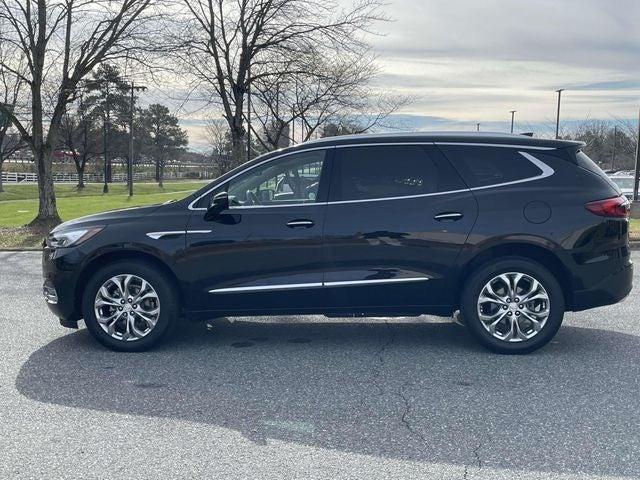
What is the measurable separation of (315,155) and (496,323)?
2.08 m

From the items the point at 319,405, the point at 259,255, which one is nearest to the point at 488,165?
the point at 259,255

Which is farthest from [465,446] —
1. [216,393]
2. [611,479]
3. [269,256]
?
[269,256]

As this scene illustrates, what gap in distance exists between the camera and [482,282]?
5.39 metres

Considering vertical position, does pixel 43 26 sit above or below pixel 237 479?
above

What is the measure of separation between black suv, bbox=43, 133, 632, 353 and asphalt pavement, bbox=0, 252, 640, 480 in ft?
1.36

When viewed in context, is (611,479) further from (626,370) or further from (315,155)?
(315,155)

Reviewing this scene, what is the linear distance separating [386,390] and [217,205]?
2.05 m

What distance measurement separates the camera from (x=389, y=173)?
555 cm

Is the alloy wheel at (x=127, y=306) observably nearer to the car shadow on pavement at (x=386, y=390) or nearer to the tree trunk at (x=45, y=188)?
the car shadow on pavement at (x=386, y=390)

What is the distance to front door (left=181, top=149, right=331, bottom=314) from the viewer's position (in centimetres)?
543

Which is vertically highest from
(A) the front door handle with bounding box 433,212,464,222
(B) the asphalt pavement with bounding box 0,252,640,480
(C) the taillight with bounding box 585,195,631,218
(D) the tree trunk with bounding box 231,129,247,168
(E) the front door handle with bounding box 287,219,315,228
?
(D) the tree trunk with bounding box 231,129,247,168

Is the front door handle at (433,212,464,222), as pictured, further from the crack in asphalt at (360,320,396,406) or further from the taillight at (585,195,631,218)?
the crack in asphalt at (360,320,396,406)

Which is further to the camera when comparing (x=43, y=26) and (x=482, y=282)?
(x=43, y=26)

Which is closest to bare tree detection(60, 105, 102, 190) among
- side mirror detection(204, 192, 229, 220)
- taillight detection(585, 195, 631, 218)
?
side mirror detection(204, 192, 229, 220)
